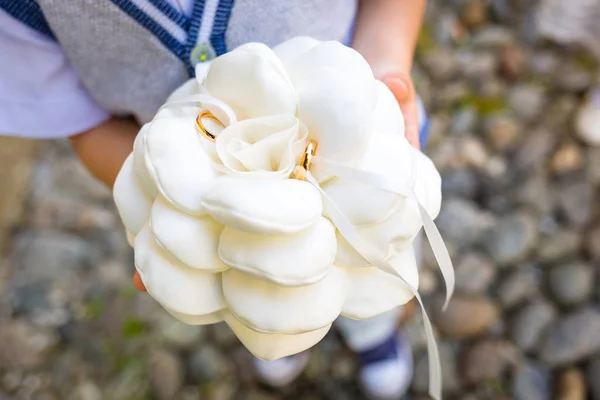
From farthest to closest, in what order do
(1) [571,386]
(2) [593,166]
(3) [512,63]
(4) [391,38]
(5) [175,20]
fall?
(3) [512,63], (2) [593,166], (1) [571,386], (4) [391,38], (5) [175,20]

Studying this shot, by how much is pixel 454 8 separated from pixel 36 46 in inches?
43.7

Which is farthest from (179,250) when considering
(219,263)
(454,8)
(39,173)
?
(454,8)

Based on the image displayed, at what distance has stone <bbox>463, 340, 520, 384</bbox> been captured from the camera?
39.4 inches

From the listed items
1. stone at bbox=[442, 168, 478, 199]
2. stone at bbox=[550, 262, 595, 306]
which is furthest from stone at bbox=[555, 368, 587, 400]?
stone at bbox=[442, 168, 478, 199]

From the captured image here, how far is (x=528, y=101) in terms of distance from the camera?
1.29 meters

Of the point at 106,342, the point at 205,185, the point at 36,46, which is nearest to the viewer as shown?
the point at 205,185

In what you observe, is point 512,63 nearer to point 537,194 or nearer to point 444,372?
point 537,194

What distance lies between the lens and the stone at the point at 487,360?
3.28ft

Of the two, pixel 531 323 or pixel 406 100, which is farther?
pixel 531 323

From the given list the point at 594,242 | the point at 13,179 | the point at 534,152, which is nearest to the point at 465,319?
the point at 594,242

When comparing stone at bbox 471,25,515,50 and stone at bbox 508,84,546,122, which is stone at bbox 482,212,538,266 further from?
stone at bbox 471,25,515,50

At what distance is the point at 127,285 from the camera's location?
1089mm

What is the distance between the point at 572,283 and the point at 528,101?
1.39 ft

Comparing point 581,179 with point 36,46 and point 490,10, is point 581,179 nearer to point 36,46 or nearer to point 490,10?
point 490,10
